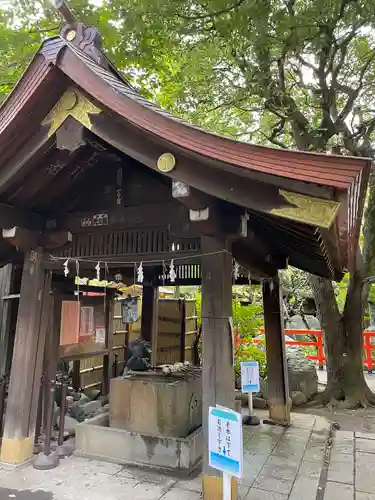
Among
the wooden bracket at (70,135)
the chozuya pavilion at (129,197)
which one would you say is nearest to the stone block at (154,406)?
the chozuya pavilion at (129,197)

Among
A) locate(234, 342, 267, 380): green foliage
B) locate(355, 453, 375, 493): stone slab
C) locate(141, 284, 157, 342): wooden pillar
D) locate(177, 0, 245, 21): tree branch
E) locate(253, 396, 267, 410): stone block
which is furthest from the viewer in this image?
locate(234, 342, 267, 380): green foliage

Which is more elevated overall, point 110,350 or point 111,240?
point 111,240

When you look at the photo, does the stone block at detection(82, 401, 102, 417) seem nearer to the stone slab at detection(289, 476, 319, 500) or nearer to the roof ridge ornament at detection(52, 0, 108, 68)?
the stone slab at detection(289, 476, 319, 500)

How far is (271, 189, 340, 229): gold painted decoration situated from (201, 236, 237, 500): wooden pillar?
109cm

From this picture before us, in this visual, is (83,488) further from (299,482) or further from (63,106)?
(63,106)

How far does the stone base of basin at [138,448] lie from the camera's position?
4.74 meters

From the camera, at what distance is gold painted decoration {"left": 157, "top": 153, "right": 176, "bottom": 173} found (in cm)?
372

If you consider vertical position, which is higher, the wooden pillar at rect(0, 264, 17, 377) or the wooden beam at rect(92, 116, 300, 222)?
the wooden beam at rect(92, 116, 300, 222)

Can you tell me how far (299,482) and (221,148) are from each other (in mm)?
4078

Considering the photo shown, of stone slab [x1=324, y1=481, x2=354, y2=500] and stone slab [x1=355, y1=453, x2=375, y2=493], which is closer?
stone slab [x1=324, y1=481, x2=354, y2=500]

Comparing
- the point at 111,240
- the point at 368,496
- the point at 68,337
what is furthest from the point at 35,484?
the point at 368,496

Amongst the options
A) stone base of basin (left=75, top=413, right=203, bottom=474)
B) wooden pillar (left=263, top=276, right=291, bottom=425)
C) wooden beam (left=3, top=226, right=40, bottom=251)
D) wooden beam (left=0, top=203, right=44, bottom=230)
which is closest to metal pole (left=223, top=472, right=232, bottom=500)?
stone base of basin (left=75, top=413, right=203, bottom=474)

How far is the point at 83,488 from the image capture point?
4246 mm

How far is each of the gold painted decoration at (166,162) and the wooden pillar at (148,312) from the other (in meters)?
5.99
